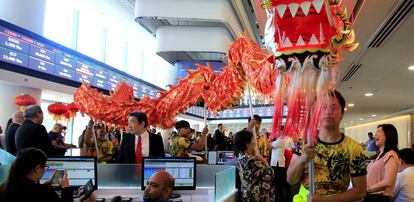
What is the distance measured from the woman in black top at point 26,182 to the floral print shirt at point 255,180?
A: 5.25 feet

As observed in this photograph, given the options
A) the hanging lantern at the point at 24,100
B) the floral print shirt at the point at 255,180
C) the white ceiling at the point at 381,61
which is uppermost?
the white ceiling at the point at 381,61

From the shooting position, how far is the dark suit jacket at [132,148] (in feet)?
12.2

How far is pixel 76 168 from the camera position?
3311 millimetres

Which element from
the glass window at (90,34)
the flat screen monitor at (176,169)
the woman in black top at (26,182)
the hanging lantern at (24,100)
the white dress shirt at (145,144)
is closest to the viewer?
the woman in black top at (26,182)

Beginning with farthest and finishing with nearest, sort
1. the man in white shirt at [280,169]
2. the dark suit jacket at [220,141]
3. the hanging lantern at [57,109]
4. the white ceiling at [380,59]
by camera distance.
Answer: the dark suit jacket at [220,141] → the hanging lantern at [57,109] → the man in white shirt at [280,169] → the white ceiling at [380,59]

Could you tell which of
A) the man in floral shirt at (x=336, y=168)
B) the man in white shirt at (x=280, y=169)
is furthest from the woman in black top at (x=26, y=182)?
the man in white shirt at (x=280, y=169)

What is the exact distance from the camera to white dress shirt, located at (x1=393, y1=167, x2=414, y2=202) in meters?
3.63

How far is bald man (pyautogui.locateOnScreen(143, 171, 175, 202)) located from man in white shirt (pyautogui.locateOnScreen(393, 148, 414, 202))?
8.27ft

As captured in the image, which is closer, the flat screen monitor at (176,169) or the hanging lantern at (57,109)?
the flat screen monitor at (176,169)

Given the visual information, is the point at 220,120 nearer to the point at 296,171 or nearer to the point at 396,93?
the point at 396,93

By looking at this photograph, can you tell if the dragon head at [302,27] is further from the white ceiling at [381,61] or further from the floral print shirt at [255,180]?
the white ceiling at [381,61]

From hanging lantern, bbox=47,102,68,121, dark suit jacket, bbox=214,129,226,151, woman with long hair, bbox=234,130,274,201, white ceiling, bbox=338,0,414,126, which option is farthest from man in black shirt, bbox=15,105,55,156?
dark suit jacket, bbox=214,129,226,151

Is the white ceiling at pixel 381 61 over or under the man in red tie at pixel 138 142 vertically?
over

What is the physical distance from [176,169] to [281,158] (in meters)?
3.43
